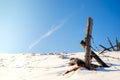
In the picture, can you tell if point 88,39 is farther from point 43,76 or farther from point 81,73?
point 43,76

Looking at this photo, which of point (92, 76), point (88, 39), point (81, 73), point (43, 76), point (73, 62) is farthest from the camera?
point (73, 62)

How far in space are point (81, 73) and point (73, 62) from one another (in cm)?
216

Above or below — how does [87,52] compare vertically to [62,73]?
above

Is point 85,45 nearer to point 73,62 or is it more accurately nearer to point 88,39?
point 88,39

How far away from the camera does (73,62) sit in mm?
11680

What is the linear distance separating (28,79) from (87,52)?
3212 mm

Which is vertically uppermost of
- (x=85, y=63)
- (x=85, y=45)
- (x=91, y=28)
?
(x=91, y=28)

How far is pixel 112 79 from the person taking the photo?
26.4ft

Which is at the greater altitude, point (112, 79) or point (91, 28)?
point (91, 28)

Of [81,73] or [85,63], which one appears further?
[85,63]

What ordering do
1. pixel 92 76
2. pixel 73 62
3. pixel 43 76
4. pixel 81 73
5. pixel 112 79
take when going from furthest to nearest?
1. pixel 73 62
2. pixel 43 76
3. pixel 81 73
4. pixel 92 76
5. pixel 112 79

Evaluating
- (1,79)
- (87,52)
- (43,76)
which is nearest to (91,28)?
(87,52)

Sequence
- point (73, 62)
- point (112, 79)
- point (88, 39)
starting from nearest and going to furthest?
point (112, 79), point (88, 39), point (73, 62)

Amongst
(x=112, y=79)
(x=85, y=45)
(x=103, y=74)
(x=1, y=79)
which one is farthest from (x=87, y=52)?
(x=1, y=79)
